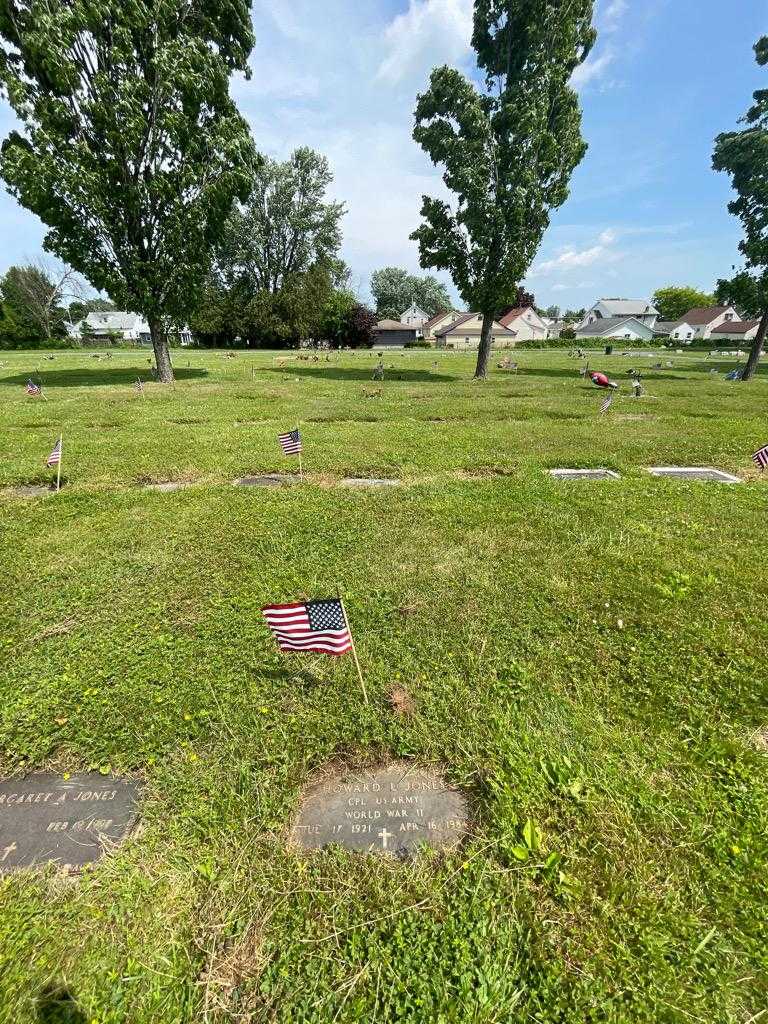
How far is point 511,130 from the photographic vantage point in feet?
53.2

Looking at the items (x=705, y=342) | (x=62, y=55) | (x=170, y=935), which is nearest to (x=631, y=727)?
(x=170, y=935)

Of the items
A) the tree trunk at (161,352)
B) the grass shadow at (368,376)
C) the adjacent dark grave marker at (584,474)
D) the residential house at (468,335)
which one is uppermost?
the residential house at (468,335)

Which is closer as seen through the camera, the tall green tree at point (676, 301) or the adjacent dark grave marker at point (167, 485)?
the adjacent dark grave marker at point (167, 485)

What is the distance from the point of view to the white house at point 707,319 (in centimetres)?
8056

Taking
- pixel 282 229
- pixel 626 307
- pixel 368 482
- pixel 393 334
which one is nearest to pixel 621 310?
pixel 626 307

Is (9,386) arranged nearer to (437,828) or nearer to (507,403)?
(507,403)

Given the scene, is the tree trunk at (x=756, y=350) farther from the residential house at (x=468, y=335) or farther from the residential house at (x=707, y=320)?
the residential house at (x=707, y=320)

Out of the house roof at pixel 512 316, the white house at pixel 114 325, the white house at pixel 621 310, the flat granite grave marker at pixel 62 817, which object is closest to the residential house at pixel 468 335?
the house roof at pixel 512 316

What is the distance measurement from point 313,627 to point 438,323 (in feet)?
284

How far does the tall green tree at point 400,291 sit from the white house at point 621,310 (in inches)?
1256

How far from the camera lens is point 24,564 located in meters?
4.35

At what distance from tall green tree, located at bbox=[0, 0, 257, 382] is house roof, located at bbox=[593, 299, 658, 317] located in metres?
89.6

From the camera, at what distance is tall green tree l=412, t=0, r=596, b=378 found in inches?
612

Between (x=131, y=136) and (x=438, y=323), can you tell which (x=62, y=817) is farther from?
(x=438, y=323)
